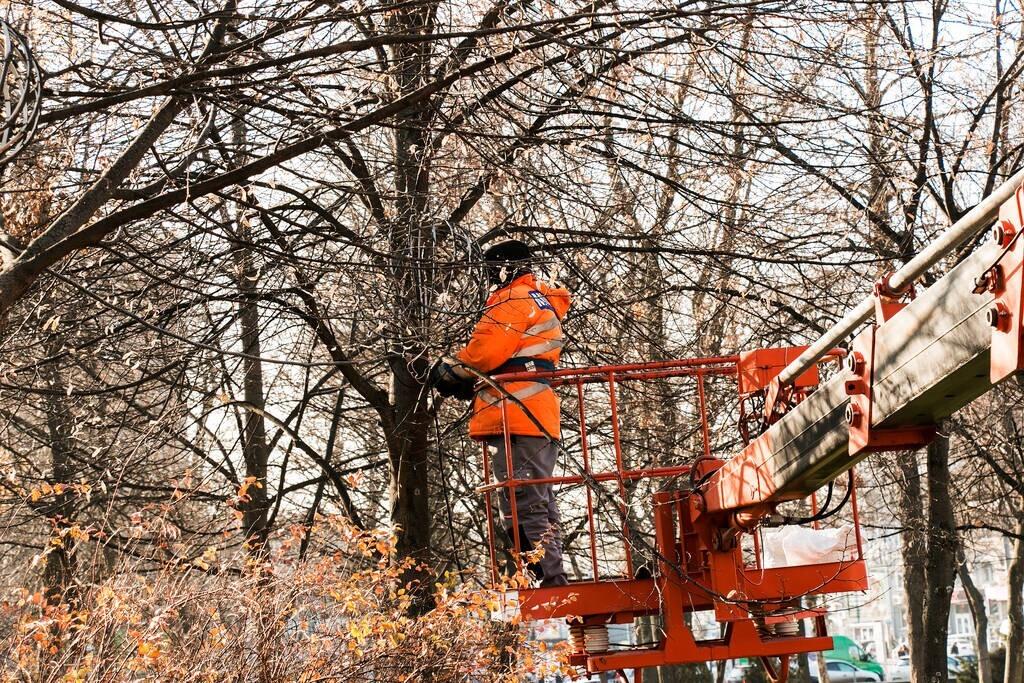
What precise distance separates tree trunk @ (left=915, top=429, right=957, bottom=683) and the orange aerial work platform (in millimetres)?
3562

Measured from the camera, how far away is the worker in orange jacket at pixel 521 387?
23.9 ft

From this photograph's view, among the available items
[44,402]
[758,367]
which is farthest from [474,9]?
[44,402]

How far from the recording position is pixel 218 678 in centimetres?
644

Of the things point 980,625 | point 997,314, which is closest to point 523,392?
point 997,314

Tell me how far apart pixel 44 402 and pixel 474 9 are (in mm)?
5453

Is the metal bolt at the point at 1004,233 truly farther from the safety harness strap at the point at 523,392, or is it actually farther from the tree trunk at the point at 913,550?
the tree trunk at the point at 913,550

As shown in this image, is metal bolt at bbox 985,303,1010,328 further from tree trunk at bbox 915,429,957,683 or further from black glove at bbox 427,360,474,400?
tree trunk at bbox 915,429,957,683

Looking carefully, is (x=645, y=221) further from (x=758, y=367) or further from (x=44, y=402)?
(x=44, y=402)

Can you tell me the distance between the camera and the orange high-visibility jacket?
7305mm

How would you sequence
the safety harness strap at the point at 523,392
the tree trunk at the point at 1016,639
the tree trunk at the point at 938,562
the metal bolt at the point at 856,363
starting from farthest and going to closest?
the tree trunk at the point at 1016,639, the tree trunk at the point at 938,562, the safety harness strap at the point at 523,392, the metal bolt at the point at 856,363

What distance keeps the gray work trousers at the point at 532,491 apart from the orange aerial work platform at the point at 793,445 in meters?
0.17

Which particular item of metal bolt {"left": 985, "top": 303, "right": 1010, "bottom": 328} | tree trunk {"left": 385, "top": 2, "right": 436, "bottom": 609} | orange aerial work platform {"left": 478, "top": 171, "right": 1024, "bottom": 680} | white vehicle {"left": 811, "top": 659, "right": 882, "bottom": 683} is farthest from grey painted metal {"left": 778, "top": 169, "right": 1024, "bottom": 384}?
white vehicle {"left": 811, "top": 659, "right": 882, "bottom": 683}

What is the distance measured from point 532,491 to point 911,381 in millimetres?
3550

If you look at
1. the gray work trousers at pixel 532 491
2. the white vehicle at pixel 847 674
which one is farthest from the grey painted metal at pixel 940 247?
the white vehicle at pixel 847 674
